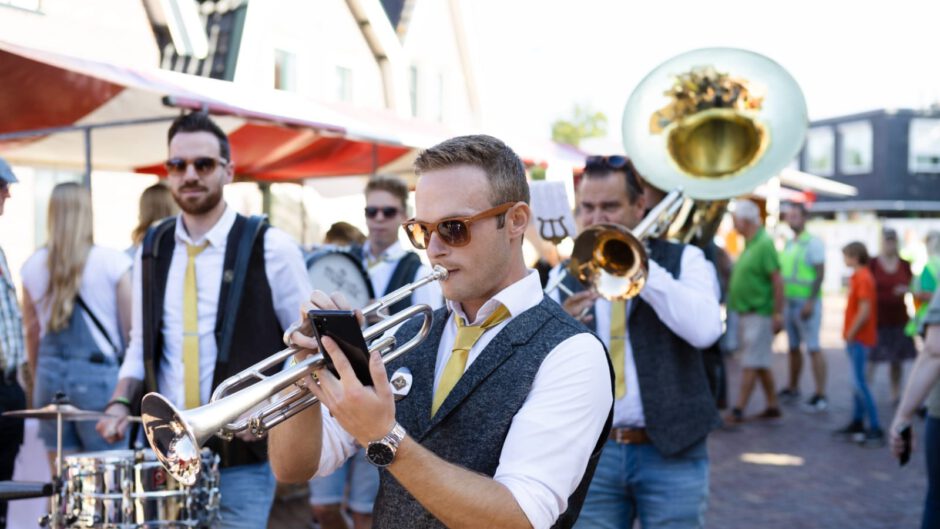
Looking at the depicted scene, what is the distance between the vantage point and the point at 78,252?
175 inches

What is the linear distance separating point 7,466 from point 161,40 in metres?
8.28

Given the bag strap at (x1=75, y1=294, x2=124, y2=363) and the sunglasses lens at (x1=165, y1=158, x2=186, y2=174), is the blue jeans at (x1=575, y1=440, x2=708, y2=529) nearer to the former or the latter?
the sunglasses lens at (x1=165, y1=158, x2=186, y2=174)

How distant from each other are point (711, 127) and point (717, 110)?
0.33 ft

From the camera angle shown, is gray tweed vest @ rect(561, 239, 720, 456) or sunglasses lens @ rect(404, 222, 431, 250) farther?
gray tweed vest @ rect(561, 239, 720, 456)

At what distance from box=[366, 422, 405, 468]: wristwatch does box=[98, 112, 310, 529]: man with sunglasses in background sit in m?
1.74

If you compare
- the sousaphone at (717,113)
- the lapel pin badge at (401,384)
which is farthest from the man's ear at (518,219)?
the sousaphone at (717,113)

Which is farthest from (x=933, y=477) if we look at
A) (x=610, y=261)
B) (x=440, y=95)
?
(x=440, y=95)

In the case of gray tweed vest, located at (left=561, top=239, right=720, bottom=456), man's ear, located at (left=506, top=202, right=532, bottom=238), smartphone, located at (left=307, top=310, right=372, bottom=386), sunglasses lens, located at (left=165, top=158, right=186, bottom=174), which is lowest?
gray tweed vest, located at (left=561, top=239, right=720, bottom=456)

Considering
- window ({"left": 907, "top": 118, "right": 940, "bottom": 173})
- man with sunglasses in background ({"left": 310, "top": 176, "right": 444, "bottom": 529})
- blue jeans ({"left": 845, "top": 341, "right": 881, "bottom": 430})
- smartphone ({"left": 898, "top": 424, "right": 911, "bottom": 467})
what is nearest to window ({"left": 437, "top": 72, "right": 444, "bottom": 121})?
blue jeans ({"left": 845, "top": 341, "right": 881, "bottom": 430})

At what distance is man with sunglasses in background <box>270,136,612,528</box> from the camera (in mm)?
1705

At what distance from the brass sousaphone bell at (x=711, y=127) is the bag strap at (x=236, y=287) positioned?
1.68m

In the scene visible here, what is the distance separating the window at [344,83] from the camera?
15.5 meters

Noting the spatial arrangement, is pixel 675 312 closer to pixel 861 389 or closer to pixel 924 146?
pixel 861 389

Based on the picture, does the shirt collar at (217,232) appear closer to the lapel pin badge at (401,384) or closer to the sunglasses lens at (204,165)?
the sunglasses lens at (204,165)
